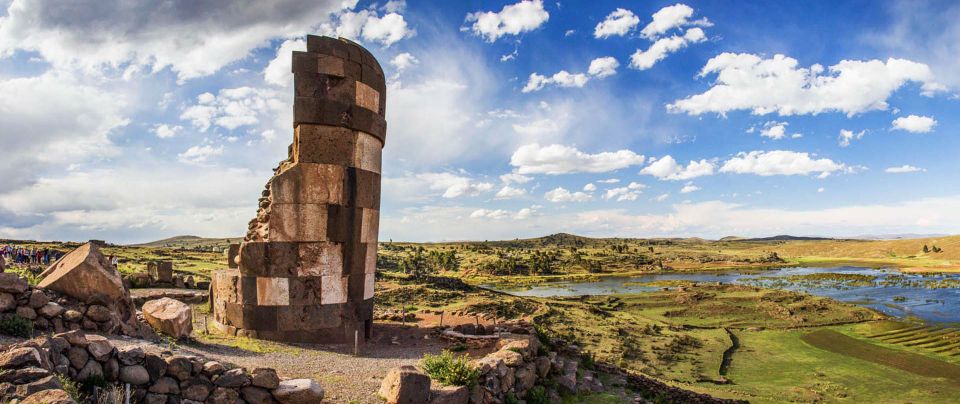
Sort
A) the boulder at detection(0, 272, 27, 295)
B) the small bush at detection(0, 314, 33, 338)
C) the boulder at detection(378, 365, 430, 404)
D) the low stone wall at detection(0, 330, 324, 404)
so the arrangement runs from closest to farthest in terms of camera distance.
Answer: the low stone wall at detection(0, 330, 324, 404), the small bush at detection(0, 314, 33, 338), the boulder at detection(378, 365, 430, 404), the boulder at detection(0, 272, 27, 295)

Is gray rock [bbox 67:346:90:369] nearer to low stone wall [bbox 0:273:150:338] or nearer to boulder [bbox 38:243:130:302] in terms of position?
low stone wall [bbox 0:273:150:338]

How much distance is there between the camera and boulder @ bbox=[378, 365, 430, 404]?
8.61m

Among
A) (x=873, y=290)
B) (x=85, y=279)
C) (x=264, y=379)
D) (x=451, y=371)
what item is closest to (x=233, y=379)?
(x=264, y=379)

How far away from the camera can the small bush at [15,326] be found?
27.8 ft

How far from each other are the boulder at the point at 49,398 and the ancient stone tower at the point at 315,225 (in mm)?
8122

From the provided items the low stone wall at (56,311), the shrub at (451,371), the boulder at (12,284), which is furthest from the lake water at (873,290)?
the boulder at (12,284)

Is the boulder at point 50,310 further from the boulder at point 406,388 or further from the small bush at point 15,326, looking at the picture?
the boulder at point 406,388

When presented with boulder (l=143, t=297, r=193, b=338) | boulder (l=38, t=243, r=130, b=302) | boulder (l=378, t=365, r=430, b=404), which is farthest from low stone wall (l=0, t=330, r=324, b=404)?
boulder (l=143, t=297, r=193, b=338)

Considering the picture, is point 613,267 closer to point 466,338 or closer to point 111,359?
point 466,338

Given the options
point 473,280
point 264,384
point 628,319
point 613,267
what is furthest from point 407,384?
point 613,267

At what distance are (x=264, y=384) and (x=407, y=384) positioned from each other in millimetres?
2137

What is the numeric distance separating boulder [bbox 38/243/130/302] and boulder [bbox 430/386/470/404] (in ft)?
21.7

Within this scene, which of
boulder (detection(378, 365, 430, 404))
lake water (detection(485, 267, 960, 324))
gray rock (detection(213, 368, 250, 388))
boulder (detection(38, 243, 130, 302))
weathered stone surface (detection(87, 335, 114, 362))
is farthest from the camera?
lake water (detection(485, 267, 960, 324))

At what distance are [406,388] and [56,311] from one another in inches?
245
